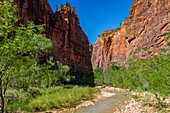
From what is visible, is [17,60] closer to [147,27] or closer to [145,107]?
[145,107]

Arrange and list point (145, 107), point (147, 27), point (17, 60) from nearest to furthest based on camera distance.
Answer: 1. point (17, 60)
2. point (145, 107)
3. point (147, 27)

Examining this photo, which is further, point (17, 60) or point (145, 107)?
point (145, 107)

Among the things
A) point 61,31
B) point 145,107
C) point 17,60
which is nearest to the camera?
point 17,60

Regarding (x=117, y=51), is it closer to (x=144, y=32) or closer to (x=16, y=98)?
(x=144, y=32)

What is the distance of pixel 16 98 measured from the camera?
1148 cm

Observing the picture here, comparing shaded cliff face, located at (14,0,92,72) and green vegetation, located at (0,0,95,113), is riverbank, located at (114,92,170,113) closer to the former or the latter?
green vegetation, located at (0,0,95,113)

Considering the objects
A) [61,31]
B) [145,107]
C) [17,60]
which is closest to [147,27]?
[61,31]

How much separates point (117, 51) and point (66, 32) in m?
43.7

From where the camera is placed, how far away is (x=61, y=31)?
5897cm

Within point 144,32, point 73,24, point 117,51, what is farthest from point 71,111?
point 117,51

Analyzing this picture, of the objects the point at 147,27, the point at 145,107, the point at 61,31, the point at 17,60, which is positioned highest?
the point at 61,31

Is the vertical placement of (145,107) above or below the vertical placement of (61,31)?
below

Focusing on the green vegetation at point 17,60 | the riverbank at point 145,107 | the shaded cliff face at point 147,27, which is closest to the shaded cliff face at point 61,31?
the shaded cliff face at point 147,27

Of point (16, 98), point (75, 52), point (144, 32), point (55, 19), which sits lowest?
point (16, 98)
